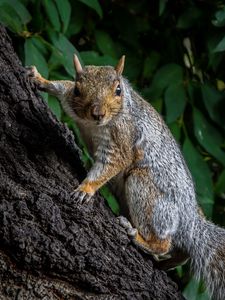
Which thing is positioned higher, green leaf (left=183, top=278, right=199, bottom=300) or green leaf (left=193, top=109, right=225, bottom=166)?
green leaf (left=193, top=109, right=225, bottom=166)

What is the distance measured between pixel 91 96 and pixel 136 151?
30cm

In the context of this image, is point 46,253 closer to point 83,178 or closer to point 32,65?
point 83,178

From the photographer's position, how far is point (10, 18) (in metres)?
2.84

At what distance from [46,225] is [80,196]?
149 mm

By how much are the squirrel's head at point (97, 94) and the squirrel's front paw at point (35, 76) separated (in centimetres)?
15

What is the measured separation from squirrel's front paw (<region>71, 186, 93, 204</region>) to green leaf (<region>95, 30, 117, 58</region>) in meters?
1.18

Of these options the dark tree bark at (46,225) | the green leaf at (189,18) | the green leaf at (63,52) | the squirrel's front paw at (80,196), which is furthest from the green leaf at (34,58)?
the green leaf at (189,18)

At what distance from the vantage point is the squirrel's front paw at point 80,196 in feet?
7.65

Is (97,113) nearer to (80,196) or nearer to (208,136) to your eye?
(80,196)

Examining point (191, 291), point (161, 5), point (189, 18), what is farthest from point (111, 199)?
point (189, 18)

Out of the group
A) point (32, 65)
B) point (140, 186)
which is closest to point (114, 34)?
point (32, 65)

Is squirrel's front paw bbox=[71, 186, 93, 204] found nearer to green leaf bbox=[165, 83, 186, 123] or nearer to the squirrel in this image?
the squirrel

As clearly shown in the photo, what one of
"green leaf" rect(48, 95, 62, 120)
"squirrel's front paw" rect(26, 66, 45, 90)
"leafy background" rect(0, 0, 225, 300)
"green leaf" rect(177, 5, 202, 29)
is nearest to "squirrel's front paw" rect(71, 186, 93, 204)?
"squirrel's front paw" rect(26, 66, 45, 90)

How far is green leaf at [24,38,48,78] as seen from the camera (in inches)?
113
